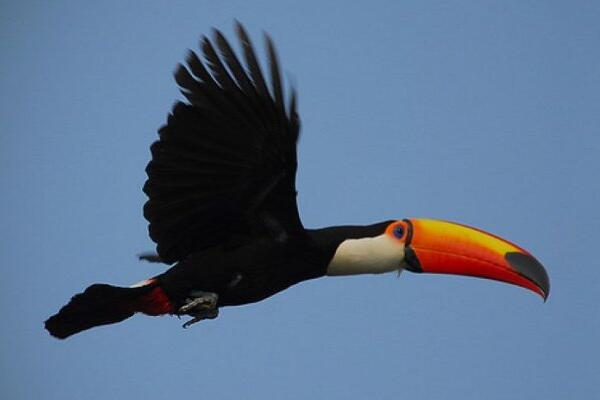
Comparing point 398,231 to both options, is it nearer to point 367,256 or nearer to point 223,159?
point 367,256

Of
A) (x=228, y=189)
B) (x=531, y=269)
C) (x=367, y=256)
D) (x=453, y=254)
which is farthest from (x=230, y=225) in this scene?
(x=531, y=269)

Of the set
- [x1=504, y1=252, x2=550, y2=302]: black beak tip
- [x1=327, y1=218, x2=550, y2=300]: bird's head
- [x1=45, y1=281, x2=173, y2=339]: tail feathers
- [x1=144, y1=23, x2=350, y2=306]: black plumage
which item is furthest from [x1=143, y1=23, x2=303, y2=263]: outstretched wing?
[x1=504, y1=252, x2=550, y2=302]: black beak tip

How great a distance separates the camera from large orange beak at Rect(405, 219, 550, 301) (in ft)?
37.6

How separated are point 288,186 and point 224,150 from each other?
1.92ft

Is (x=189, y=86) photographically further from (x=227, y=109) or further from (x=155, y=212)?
(x=155, y=212)

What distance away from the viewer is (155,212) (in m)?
10.9

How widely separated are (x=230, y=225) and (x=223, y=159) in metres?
0.61

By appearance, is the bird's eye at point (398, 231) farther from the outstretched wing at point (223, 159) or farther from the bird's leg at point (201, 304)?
the bird's leg at point (201, 304)

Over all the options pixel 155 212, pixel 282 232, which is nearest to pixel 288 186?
pixel 282 232

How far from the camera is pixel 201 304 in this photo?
1095 centimetres

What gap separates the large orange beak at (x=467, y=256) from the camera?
451 inches

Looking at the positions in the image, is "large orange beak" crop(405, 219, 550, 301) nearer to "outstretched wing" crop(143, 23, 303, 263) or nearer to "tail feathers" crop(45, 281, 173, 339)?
"outstretched wing" crop(143, 23, 303, 263)

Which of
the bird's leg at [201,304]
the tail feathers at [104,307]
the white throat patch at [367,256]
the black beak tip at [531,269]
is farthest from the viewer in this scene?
the black beak tip at [531,269]

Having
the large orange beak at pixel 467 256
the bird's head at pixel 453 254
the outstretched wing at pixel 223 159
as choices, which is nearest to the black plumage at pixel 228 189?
the outstretched wing at pixel 223 159
